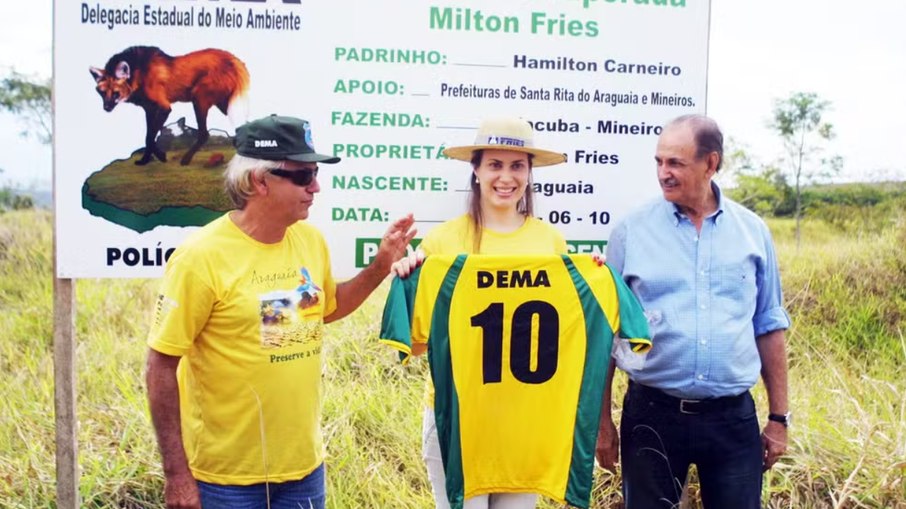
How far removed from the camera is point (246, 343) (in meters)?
2.54

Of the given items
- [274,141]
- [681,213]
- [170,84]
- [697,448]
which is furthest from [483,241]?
[170,84]

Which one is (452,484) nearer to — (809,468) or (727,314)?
(727,314)

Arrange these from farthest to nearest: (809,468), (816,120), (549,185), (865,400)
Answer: (816,120) < (865,400) < (809,468) < (549,185)

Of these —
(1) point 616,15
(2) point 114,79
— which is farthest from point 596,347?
(2) point 114,79

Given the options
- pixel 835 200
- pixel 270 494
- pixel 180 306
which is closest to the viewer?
pixel 180 306

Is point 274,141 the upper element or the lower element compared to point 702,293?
upper

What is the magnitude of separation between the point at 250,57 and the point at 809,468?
367cm

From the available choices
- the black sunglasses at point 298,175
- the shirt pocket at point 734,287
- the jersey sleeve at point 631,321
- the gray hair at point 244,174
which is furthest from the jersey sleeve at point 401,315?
the shirt pocket at point 734,287

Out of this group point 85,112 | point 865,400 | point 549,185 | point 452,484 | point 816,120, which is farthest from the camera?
point 816,120

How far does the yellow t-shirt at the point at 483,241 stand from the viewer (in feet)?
10.0

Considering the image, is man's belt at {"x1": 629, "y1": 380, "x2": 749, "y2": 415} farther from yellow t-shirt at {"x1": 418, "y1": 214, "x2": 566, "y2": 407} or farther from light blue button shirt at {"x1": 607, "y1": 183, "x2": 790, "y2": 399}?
yellow t-shirt at {"x1": 418, "y1": 214, "x2": 566, "y2": 407}

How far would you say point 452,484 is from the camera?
9.75ft

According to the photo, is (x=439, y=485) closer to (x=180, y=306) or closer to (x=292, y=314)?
(x=292, y=314)

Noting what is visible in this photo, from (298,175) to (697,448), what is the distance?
73.1 inches
